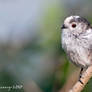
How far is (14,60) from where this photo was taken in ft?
15.3

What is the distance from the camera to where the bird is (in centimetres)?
413

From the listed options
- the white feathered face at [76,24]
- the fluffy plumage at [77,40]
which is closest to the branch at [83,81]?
the fluffy plumage at [77,40]

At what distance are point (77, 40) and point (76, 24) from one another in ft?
0.80

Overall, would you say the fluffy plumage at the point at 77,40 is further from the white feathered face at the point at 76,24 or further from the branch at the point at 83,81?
the branch at the point at 83,81

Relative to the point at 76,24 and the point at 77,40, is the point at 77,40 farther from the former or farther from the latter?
the point at 76,24

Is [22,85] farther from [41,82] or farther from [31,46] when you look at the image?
[31,46]

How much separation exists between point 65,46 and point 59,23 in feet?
1.66

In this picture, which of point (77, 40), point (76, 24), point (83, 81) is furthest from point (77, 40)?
point (83, 81)

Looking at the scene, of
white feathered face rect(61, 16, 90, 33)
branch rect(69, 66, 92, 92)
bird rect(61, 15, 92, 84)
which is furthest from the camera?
white feathered face rect(61, 16, 90, 33)

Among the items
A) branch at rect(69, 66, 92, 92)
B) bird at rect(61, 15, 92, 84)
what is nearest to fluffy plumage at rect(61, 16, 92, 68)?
bird at rect(61, 15, 92, 84)

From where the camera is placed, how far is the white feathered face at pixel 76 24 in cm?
432

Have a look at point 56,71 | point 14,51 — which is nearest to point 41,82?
point 56,71

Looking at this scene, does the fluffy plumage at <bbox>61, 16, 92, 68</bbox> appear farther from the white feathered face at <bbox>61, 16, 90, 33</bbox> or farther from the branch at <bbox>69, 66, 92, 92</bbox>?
the branch at <bbox>69, 66, 92, 92</bbox>

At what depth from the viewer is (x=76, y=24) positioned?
439 cm
